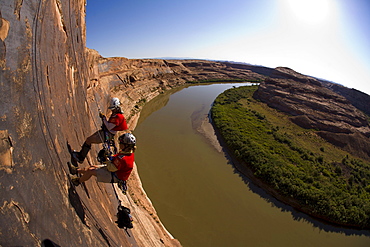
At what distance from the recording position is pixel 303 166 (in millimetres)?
13844

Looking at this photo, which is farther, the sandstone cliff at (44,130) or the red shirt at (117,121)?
the red shirt at (117,121)

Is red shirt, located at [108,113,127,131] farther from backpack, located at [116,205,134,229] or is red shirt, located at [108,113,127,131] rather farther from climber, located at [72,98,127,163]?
backpack, located at [116,205,134,229]

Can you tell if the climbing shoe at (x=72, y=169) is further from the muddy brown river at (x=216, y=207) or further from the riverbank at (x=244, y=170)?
the riverbank at (x=244, y=170)

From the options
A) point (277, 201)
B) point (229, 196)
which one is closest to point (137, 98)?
point (229, 196)

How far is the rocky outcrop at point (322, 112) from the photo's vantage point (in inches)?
739

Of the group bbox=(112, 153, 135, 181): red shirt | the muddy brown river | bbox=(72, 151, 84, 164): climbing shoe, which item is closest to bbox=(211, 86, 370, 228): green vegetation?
the muddy brown river

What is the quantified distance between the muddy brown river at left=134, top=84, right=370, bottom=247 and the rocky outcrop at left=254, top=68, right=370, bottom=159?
12.1 metres

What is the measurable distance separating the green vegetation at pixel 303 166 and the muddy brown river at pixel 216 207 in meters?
0.93

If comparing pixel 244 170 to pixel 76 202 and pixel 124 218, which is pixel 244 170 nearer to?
pixel 124 218

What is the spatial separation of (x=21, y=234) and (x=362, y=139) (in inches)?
1041

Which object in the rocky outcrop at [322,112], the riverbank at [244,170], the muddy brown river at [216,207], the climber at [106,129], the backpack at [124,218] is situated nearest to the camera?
the climber at [106,129]

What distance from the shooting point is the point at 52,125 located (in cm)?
319

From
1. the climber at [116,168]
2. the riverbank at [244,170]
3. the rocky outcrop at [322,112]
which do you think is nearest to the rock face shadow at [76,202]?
the climber at [116,168]

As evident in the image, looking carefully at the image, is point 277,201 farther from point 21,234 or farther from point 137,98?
point 137,98
